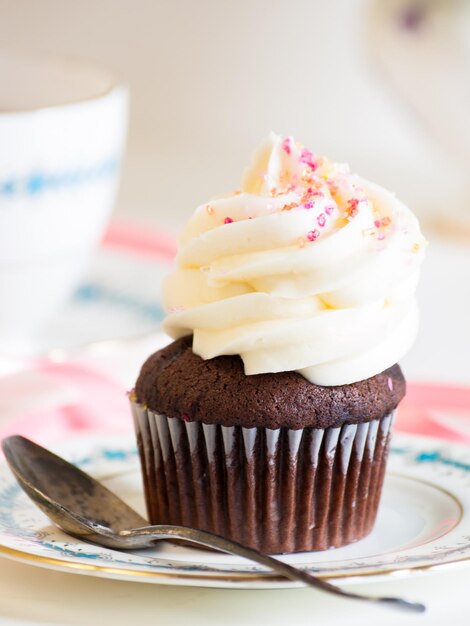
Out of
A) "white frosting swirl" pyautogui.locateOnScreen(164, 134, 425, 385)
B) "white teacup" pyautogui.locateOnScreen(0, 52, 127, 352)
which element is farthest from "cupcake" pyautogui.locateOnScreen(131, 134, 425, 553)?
"white teacup" pyautogui.locateOnScreen(0, 52, 127, 352)

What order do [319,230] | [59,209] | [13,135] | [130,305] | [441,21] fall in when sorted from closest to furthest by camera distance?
[319,230]
[13,135]
[59,209]
[130,305]
[441,21]

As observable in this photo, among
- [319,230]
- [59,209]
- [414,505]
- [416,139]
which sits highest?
[416,139]

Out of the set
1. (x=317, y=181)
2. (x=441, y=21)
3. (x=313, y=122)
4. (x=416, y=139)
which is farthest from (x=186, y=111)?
(x=317, y=181)

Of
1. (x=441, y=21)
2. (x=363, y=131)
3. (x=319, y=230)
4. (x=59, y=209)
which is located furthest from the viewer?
(x=363, y=131)

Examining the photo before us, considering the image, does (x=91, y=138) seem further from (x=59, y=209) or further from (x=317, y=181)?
(x=317, y=181)

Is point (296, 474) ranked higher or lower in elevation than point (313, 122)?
lower

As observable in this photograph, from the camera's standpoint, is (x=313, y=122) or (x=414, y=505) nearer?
(x=414, y=505)

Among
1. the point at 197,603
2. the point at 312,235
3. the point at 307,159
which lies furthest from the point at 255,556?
the point at 307,159
